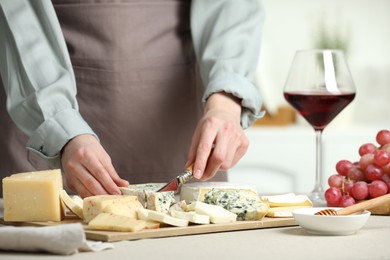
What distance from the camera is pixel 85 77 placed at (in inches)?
78.0

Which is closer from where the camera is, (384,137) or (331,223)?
(331,223)

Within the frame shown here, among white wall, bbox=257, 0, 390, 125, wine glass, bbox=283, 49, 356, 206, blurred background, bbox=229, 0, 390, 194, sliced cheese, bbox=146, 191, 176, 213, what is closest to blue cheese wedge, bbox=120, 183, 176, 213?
sliced cheese, bbox=146, 191, 176, 213

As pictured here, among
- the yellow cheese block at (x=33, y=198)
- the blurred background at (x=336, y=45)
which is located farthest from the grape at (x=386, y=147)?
the blurred background at (x=336, y=45)

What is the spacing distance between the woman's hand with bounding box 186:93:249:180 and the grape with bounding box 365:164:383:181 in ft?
0.84

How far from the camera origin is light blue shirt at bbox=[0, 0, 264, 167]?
167 centimetres

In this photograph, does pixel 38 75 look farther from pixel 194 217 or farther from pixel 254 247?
pixel 254 247

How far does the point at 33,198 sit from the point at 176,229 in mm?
260

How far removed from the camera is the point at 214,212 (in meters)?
1.33

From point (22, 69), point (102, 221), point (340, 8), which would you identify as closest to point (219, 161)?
point (102, 221)

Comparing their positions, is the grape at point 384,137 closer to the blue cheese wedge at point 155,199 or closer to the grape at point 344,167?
the grape at point 344,167

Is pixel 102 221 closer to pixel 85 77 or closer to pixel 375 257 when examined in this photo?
pixel 375 257

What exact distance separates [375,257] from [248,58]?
84 centimetres

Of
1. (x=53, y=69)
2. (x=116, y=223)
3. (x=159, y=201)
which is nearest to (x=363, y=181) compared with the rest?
(x=159, y=201)

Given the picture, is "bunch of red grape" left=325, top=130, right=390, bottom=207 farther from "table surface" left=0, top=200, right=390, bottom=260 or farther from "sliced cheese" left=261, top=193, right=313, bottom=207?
"table surface" left=0, top=200, right=390, bottom=260
